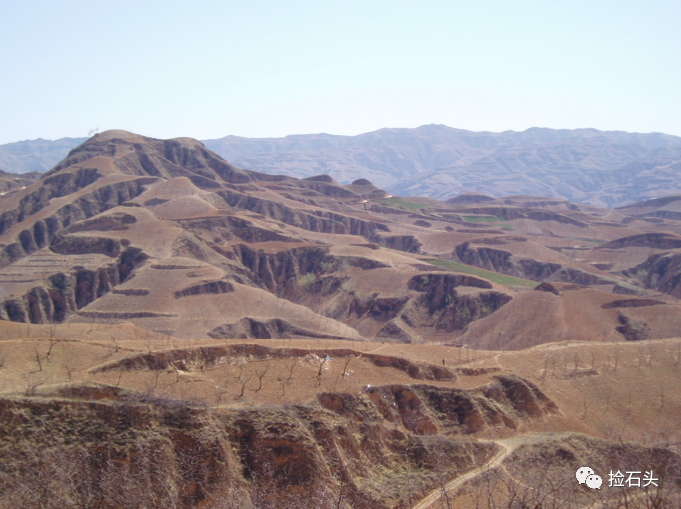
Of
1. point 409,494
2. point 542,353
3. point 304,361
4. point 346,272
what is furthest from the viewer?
point 346,272

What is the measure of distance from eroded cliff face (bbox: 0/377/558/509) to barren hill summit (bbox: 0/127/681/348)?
44.4 metres

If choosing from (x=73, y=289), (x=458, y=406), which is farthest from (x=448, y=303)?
(x=73, y=289)

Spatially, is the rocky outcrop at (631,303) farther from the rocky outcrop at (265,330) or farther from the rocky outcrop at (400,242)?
the rocky outcrop at (400,242)

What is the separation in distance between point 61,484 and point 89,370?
8.80 metres

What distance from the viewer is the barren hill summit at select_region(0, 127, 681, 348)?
75938 mm

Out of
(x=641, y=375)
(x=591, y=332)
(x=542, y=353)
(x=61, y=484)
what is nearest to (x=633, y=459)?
(x=641, y=375)

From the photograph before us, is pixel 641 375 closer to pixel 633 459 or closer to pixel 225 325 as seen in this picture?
pixel 633 459

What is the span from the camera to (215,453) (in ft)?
77.7

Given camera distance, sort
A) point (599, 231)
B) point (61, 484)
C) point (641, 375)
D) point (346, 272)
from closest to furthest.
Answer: point (61, 484) < point (641, 375) < point (346, 272) < point (599, 231)

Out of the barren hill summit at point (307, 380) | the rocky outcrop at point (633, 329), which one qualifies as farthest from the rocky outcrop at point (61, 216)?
the rocky outcrop at point (633, 329)

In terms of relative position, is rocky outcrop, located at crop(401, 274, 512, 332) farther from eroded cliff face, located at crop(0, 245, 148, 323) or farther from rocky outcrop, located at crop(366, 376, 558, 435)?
rocky outcrop, located at crop(366, 376, 558, 435)

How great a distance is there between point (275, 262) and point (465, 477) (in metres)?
83.5

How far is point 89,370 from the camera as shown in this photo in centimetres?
2802

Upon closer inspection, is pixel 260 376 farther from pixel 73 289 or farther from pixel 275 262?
pixel 275 262
